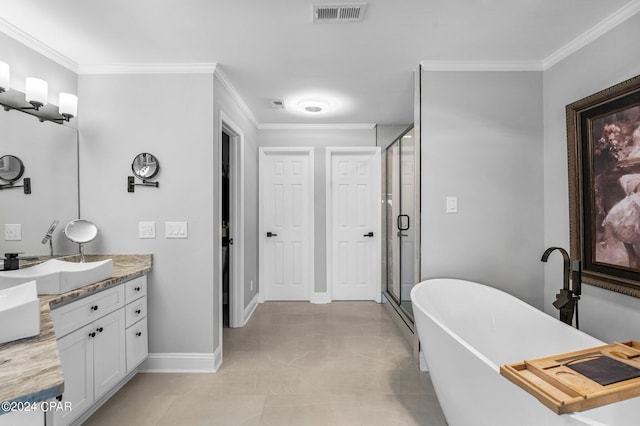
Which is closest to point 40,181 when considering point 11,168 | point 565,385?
point 11,168

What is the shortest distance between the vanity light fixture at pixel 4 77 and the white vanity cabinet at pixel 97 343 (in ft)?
4.45

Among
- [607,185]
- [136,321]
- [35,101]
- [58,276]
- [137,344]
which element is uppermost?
[35,101]

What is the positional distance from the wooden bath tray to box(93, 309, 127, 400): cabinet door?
7.31ft

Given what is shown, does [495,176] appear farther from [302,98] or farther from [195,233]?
[195,233]

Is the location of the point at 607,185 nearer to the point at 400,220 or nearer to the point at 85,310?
the point at 400,220

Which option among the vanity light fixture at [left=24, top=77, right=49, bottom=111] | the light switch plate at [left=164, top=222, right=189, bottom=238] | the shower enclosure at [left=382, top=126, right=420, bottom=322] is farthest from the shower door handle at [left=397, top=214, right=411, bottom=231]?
the vanity light fixture at [left=24, top=77, right=49, bottom=111]

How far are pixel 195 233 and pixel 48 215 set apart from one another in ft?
3.28

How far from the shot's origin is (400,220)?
12.1 feet

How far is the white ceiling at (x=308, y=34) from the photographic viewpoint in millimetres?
1904

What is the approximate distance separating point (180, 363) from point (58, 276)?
124 centimetres

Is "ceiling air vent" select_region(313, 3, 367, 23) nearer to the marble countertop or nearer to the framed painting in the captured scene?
the framed painting

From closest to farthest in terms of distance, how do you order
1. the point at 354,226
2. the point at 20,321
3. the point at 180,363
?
the point at 20,321 → the point at 180,363 → the point at 354,226

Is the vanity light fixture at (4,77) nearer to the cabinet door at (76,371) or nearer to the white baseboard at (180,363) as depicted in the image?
the cabinet door at (76,371)

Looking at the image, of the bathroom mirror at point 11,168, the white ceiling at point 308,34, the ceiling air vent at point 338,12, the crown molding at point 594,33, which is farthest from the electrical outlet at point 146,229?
the crown molding at point 594,33
